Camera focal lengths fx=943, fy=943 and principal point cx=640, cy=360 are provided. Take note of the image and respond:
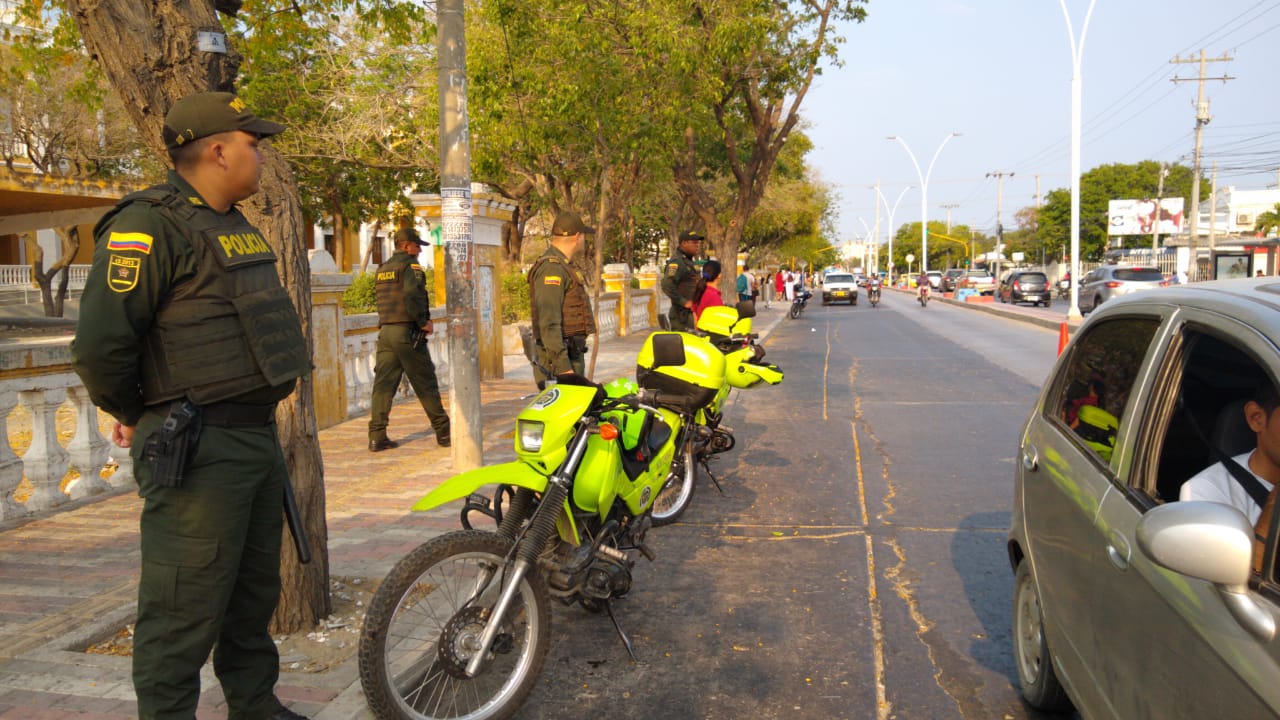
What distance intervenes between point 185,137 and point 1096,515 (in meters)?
2.84

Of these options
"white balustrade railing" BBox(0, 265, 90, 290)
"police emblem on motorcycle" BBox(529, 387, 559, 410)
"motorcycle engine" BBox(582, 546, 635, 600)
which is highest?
"white balustrade railing" BBox(0, 265, 90, 290)

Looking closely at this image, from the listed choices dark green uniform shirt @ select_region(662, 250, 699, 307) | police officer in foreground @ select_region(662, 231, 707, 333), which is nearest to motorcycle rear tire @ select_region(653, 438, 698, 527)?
police officer in foreground @ select_region(662, 231, 707, 333)

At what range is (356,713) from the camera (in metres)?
3.30

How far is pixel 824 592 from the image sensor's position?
4836 millimetres

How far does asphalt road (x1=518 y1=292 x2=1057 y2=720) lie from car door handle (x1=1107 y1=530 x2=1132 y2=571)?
1.22 meters

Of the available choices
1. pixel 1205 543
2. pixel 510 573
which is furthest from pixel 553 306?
pixel 1205 543

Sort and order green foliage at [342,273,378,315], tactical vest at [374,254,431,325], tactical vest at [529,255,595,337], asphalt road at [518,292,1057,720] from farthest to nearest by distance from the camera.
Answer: green foliage at [342,273,378,315] < tactical vest at [374,254,431,325] < tactical vest at [529,255,595,337] < asphalt road at [518,292,1057,720]

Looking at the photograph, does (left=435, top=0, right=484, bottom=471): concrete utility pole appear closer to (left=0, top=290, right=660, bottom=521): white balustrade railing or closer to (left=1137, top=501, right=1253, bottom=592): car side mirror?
(left=0, top=290, right=660, bottom=521): white balustrade railing

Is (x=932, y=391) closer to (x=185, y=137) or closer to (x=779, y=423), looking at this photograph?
(x=779, y=423)

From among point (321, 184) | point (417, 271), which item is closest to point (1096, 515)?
point (417, 271)

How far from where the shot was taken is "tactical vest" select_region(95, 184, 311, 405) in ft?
8.51

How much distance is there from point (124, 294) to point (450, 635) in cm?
148

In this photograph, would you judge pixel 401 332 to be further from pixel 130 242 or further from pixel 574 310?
pixel 130 242

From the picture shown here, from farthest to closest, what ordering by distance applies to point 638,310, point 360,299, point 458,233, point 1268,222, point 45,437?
point 1268,222
point 638,310
point 360,299
point 458,233
point 45,437
